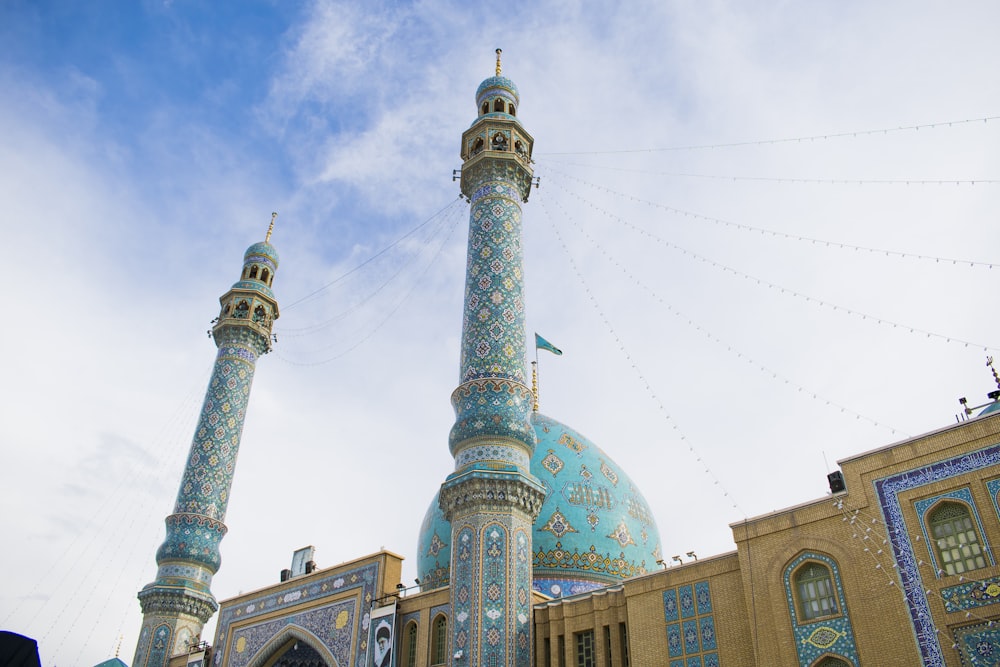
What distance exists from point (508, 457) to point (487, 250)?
13.7 feet

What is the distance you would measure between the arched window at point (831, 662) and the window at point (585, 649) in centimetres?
318

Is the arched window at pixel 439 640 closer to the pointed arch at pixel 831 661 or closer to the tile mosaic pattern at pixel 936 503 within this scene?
the pointed arch at pixel 831 661

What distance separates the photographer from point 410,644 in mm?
12562

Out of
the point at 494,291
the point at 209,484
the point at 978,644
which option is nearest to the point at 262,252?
the point at 209,484

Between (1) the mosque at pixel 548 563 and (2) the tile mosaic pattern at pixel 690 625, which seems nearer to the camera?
(1) the mosque at pixel 548 563

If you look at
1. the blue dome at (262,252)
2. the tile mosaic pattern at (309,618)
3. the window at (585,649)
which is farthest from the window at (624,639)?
the blue dome at (262,252)

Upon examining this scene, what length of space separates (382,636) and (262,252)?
44.0 ft

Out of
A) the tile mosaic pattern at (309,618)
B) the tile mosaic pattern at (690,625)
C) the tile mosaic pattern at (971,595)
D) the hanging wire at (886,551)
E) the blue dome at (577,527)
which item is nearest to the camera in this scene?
the tile mosaic pattern at (971,595)

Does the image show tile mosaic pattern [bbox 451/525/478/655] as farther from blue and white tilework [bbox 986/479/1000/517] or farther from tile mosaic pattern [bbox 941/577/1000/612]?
blue and white tilework [bbox 986/479/1000/517]

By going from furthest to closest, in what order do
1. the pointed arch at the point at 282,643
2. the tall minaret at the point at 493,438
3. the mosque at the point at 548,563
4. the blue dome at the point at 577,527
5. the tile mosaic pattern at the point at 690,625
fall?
1. the blue dome at the point at 577,527
2. the pointed arch at the point at 282,643
3. the tall minaret at the point at 493,438
4. the tile mosaic pattern at the point at 690,625
5. the mosque at the point at 548,563

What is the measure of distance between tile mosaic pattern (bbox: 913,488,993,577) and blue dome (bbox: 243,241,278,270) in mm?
18416

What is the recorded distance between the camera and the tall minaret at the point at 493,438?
37.2ft

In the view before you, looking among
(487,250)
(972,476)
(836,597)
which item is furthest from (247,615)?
(972,476)

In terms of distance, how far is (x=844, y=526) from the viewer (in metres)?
9.38
